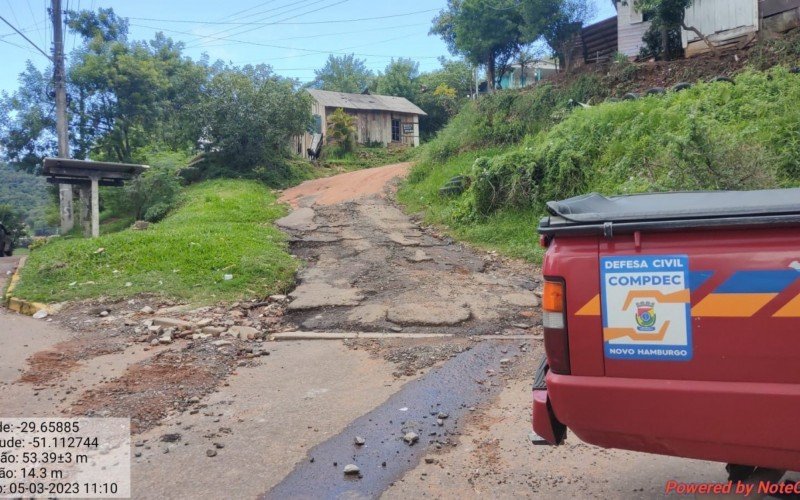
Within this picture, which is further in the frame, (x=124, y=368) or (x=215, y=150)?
(x=215, y=150)

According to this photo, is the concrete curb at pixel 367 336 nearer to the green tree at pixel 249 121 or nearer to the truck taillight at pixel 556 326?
the truck taillight at pixel 556 326

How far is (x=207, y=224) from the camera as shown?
44.1ft

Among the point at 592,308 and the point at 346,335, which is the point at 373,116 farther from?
the point at 592,308

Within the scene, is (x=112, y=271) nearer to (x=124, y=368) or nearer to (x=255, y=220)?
(x=124, y=368)

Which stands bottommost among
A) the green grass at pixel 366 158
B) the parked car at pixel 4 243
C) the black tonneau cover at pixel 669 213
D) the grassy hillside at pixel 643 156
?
the black tonneau cover at pixel 669 213

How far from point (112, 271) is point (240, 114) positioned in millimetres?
13293

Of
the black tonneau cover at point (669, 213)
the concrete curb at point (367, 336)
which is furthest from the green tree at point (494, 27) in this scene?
the black tonneau cover at point (669, 213)

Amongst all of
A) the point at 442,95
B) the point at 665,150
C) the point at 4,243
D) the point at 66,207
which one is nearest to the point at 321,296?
the point at 665,150

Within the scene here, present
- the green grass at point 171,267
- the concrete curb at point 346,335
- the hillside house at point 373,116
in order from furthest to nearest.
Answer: the hillside house at point 373,116 → the green grass at point 171,267 → the concrete curb at point 346,335

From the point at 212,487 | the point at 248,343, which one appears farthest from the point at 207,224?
the point at 212,487

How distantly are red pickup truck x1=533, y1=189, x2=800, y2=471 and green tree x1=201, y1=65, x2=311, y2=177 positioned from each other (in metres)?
20.9

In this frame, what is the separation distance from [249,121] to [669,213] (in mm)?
21230

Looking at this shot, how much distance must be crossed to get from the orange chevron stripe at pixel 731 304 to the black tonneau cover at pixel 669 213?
272 millimetres
